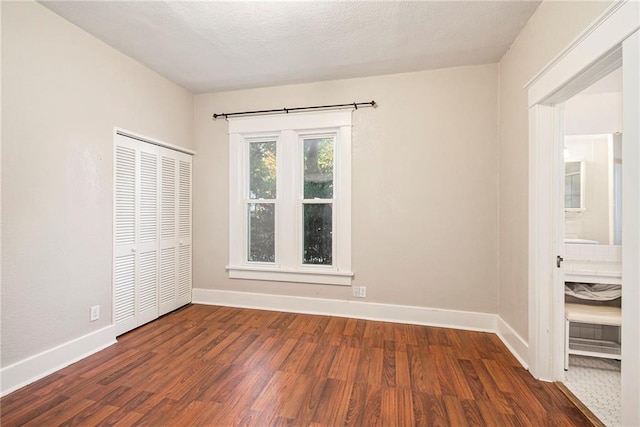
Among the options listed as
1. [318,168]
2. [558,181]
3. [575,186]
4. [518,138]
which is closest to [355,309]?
[318,168]

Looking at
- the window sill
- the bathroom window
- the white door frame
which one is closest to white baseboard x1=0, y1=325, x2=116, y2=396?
the window sill

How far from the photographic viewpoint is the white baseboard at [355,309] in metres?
2.90

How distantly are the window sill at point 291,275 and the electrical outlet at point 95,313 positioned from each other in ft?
4.51

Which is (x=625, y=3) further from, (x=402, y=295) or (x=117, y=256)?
(x=117, y=256)

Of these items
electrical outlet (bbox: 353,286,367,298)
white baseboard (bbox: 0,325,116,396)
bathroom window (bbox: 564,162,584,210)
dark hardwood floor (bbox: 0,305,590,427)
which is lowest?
dark hardwood floor (bbox: 0,305,590,427)

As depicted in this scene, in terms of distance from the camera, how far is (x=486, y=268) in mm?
2895

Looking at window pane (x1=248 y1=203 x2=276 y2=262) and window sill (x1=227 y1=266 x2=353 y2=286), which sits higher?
window pane (x1=248 y1=203 x2=276 y2=262)

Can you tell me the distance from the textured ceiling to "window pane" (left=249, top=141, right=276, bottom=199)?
2.82ft

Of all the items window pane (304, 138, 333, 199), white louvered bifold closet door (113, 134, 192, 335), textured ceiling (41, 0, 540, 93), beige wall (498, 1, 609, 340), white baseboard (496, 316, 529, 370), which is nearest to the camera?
beige wall (498, 1, 609, 340)

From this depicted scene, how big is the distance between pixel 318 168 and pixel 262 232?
1.11 meters

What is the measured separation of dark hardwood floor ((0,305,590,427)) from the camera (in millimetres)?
1644

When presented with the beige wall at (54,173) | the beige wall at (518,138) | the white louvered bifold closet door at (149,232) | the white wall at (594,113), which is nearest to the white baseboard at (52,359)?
the beige wall at (54,173)

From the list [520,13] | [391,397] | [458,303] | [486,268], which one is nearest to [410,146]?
[520,13]

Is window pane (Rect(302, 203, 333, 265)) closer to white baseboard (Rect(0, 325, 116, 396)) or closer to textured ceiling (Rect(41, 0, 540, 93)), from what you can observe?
textured ceiling (Rect(41, 0, 540, 93))
